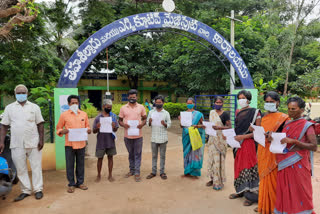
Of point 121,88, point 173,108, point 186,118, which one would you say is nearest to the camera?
point 186,118

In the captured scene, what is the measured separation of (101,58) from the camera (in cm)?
2105

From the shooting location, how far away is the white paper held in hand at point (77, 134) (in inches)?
152

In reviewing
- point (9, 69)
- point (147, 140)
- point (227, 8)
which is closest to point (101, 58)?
point (9, 69)

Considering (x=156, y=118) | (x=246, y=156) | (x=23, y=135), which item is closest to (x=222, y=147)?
(x=246, y=156)

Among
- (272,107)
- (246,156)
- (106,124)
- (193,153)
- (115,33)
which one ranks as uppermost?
(115,33)

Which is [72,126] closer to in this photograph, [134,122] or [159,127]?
[134,122]

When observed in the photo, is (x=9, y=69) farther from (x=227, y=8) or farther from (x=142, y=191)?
(x=227, y=8)

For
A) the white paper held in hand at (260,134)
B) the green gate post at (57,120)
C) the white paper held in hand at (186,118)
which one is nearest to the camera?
the white paper held in hand at (260,134)

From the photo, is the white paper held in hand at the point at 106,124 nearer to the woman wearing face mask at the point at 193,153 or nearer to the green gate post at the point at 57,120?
the green gate post at the point at 57,120

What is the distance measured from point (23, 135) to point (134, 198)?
2066 mm

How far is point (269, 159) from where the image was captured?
2.98m

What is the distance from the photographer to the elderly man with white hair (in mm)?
3639

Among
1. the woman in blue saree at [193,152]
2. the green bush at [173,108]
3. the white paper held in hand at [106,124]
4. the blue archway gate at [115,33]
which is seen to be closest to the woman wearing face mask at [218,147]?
the woman in blue saree at [193,152]

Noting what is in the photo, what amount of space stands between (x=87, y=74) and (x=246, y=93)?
21.0 meters
